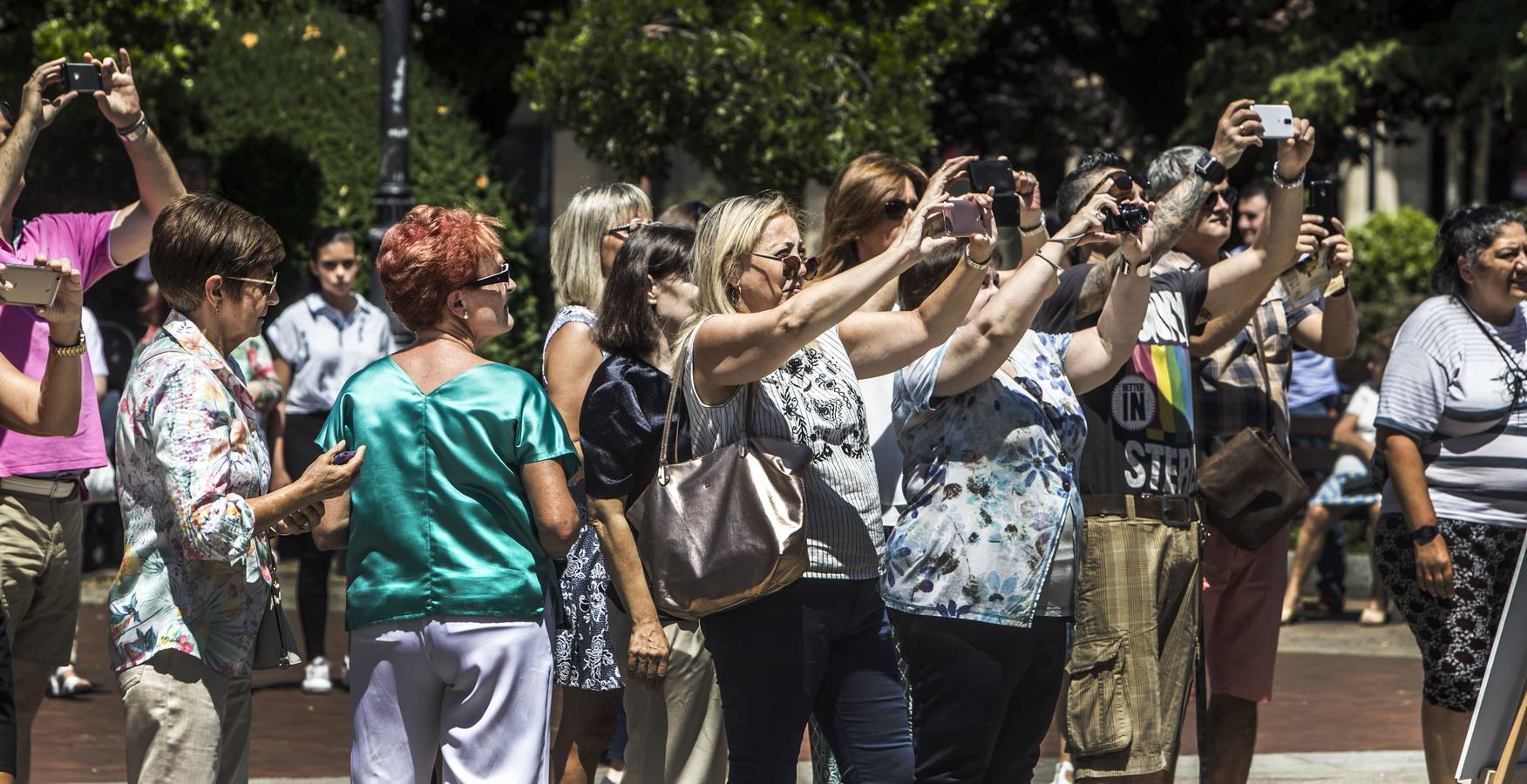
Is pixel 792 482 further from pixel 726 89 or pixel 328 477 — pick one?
pixel 726 89

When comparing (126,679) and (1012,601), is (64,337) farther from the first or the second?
(1012,601)

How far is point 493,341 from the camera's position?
36.8ft

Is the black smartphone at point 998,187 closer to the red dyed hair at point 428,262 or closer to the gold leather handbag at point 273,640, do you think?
the red dyed hair at point 428,262

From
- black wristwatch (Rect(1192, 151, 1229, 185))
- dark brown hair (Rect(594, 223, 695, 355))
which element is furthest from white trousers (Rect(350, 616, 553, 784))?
black wristwatch (Rect(1192, 151, 1229, 185))

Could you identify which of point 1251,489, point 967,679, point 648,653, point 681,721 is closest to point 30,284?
point 648,653

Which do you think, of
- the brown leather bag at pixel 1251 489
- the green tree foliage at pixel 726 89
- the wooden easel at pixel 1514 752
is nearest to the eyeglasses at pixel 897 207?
the brown leather bag at pixel 1251 489

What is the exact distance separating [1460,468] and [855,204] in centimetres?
205

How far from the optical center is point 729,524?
398cm

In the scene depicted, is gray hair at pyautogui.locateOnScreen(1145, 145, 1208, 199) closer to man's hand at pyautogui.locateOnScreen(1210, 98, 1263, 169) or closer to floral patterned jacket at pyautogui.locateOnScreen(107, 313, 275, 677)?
man's hand at pyautogui.locateOnScreen(1210, 98, 1263, 169)

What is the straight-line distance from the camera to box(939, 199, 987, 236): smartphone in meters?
4.03

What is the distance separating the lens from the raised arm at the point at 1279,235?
194 inches

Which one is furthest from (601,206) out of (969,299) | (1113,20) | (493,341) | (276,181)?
(1113,20)

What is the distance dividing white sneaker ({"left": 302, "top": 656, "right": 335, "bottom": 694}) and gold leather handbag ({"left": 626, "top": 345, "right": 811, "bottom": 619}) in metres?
4.43

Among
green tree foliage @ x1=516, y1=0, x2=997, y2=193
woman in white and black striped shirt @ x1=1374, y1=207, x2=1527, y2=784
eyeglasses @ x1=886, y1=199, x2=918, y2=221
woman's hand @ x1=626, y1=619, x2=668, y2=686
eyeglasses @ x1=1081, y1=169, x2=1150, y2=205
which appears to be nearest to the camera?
woman's hand @ x1=626, y1=619, x2=668, y2=686
